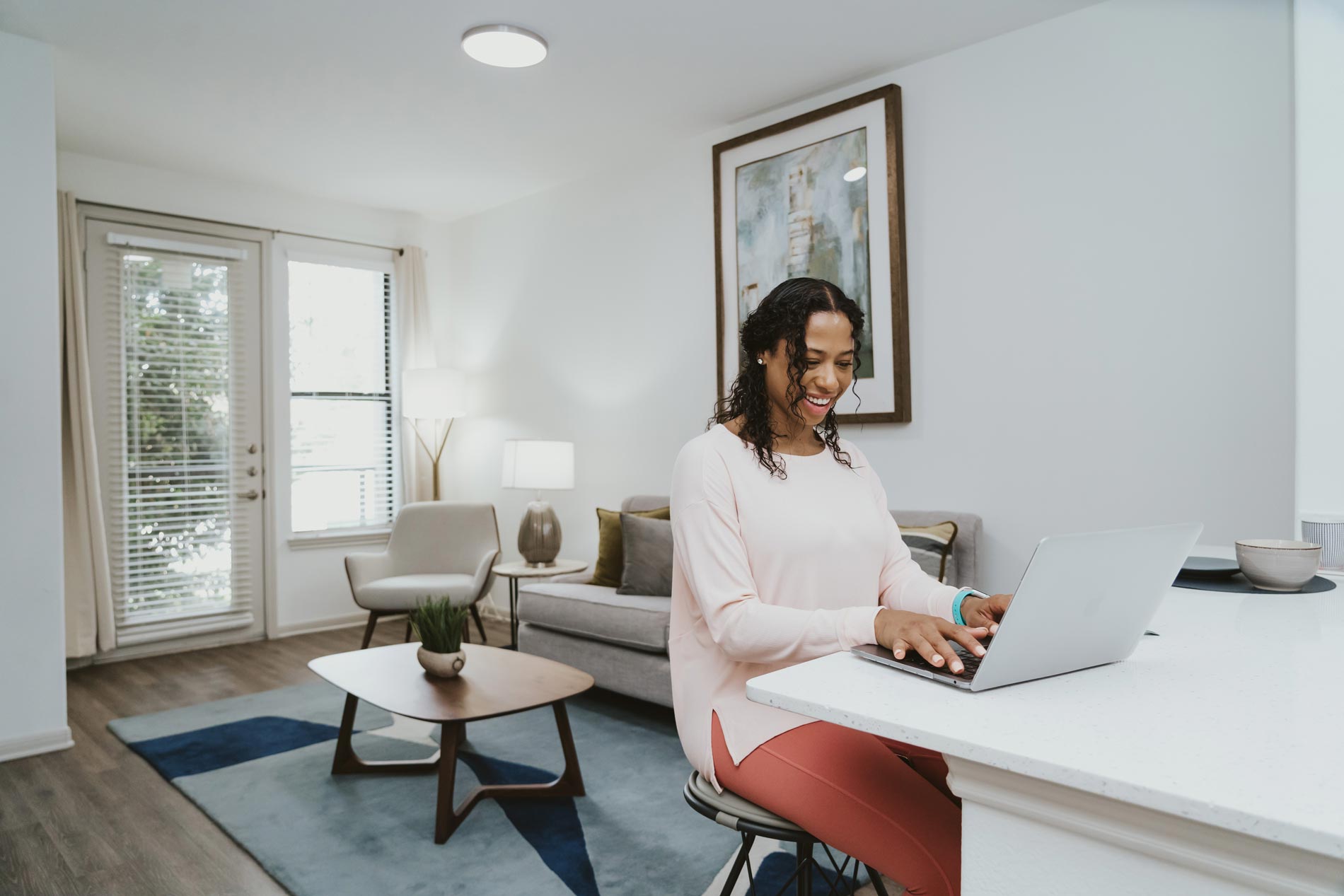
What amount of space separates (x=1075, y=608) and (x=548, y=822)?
6.53ft

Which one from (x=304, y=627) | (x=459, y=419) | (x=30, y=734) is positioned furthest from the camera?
(x=459, y=419)

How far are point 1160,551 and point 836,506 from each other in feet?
1.83

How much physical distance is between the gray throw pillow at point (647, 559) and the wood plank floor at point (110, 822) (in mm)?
1709

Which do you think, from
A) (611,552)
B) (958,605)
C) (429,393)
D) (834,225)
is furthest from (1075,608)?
(429,393)

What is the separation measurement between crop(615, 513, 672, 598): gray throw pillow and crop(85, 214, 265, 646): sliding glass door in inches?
103

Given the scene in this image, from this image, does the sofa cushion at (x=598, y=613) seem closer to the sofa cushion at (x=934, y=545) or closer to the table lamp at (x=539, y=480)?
the table lamp at (x=539, y=480)

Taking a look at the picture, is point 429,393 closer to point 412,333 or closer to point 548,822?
point 412,333

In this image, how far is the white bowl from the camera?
4.64 feet

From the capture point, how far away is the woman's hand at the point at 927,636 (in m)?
0.92

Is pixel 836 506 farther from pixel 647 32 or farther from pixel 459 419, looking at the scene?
pixel 459 419

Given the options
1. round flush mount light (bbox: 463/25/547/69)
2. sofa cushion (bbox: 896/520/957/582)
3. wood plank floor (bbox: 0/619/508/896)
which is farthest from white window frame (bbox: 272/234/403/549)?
sofa cushion (bbox: 896/520/957/582)

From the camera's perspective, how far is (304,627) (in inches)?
202

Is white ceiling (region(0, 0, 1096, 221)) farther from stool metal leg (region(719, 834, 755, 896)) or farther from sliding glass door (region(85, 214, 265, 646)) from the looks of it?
stool metal leg (region(719, 834, 755, 896))

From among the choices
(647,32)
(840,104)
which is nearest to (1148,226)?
(840,104)
